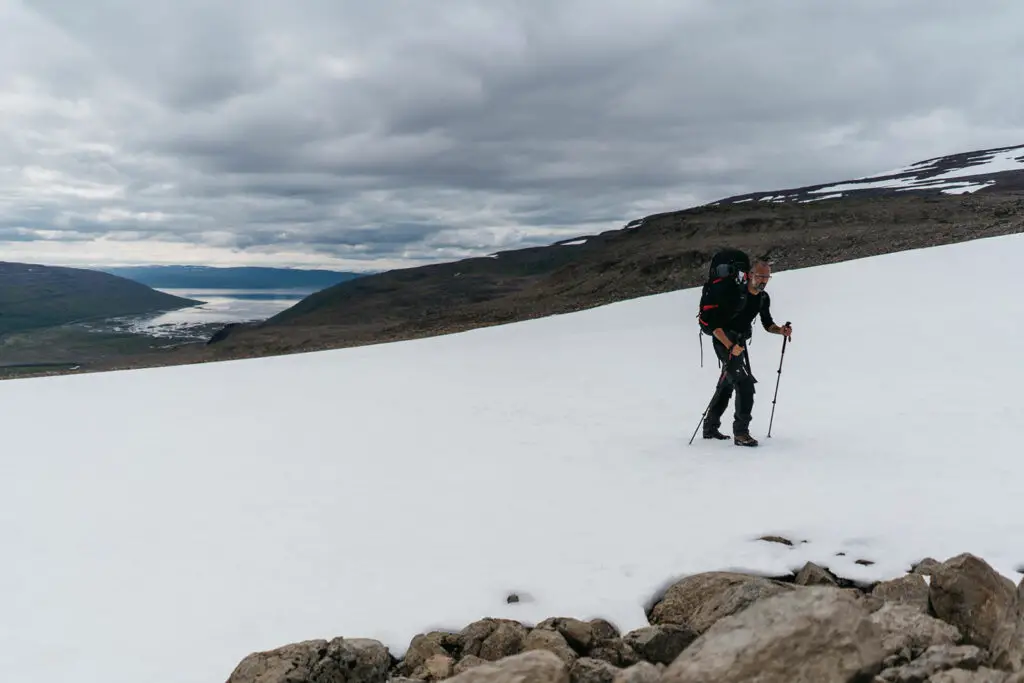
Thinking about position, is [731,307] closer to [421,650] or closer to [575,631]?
[575,631]

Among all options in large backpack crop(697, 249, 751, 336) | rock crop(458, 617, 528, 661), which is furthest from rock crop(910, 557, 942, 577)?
large backpack crop(697, 249, 751, 336)

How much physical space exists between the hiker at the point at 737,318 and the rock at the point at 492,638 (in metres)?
5.18

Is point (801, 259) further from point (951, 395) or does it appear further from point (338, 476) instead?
point (338, 476)

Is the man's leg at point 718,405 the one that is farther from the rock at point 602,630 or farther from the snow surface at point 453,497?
the rock at point 602,630

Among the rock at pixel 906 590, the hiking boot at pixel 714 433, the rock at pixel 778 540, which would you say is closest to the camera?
the rock at pixel 906 590

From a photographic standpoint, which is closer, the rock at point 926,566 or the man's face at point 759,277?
the rock at point 926,566

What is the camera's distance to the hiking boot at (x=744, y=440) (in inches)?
354

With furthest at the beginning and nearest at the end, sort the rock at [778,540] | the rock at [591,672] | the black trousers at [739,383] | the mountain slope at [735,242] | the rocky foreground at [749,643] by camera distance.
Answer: the mountain slope at [735,242] < the black trousers at [739,383] < the rock at [778,540] < the rock at [591,672] < the rocky foreground at [749,643]

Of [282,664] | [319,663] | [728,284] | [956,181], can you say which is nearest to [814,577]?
[319,663]

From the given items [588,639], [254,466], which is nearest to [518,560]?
[588,639]

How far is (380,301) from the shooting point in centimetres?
14475

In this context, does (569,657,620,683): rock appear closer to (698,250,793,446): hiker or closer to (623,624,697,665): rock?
(623,624,697,665): rock

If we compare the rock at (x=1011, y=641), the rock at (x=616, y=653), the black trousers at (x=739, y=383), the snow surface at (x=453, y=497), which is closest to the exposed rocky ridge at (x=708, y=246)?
the snow surface at (x=453, y=497)

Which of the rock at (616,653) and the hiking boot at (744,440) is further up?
the hiking boot at (744,440)
